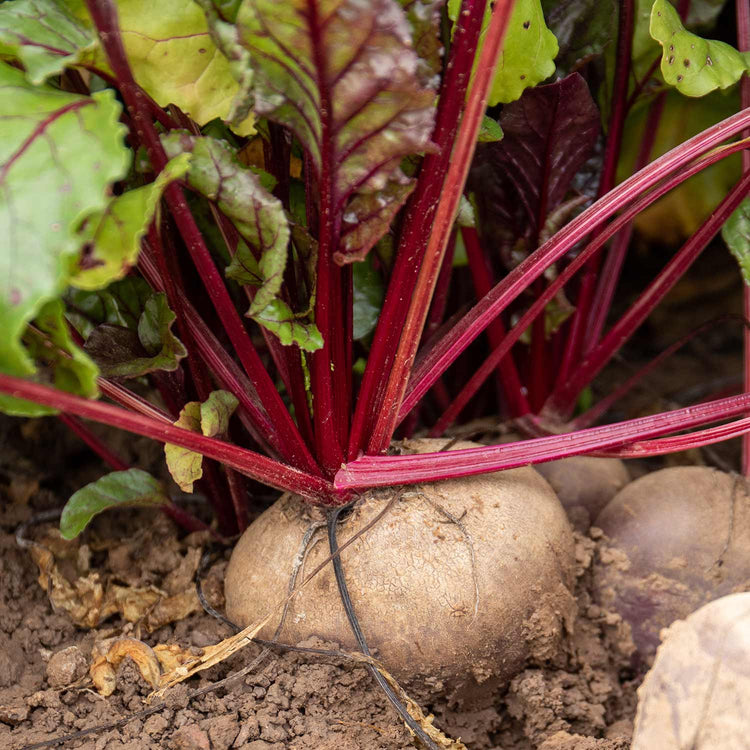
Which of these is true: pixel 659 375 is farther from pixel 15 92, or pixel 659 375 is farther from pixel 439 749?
pixel 15 92

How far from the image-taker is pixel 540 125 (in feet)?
4.96

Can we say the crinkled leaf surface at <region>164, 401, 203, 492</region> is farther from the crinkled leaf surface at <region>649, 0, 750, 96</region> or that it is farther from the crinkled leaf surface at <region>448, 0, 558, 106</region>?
the crinkled leaf surface at <region>649, 0, 750, 96</region>

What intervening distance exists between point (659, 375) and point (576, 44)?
131 cm

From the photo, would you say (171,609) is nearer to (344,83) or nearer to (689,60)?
(344,83)

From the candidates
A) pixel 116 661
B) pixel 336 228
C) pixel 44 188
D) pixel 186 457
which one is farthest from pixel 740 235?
pixel 116 661

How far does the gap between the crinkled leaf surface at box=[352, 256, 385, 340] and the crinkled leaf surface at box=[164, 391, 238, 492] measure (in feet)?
1.16

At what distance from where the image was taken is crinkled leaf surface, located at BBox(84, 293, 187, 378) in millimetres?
1250

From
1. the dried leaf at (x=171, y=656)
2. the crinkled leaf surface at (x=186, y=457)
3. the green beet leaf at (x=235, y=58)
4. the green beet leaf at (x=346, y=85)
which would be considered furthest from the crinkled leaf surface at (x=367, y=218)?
the dried leaf at (x=171, y=656)

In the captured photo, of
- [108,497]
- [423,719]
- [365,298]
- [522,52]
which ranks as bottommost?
[423,719]

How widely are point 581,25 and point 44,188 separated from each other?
1.09m

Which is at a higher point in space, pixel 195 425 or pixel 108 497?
pixel 195 425

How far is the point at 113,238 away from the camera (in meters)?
0.97

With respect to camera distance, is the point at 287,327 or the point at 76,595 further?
the point at 76,595

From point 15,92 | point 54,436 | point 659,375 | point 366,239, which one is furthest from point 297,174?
point 659,375
